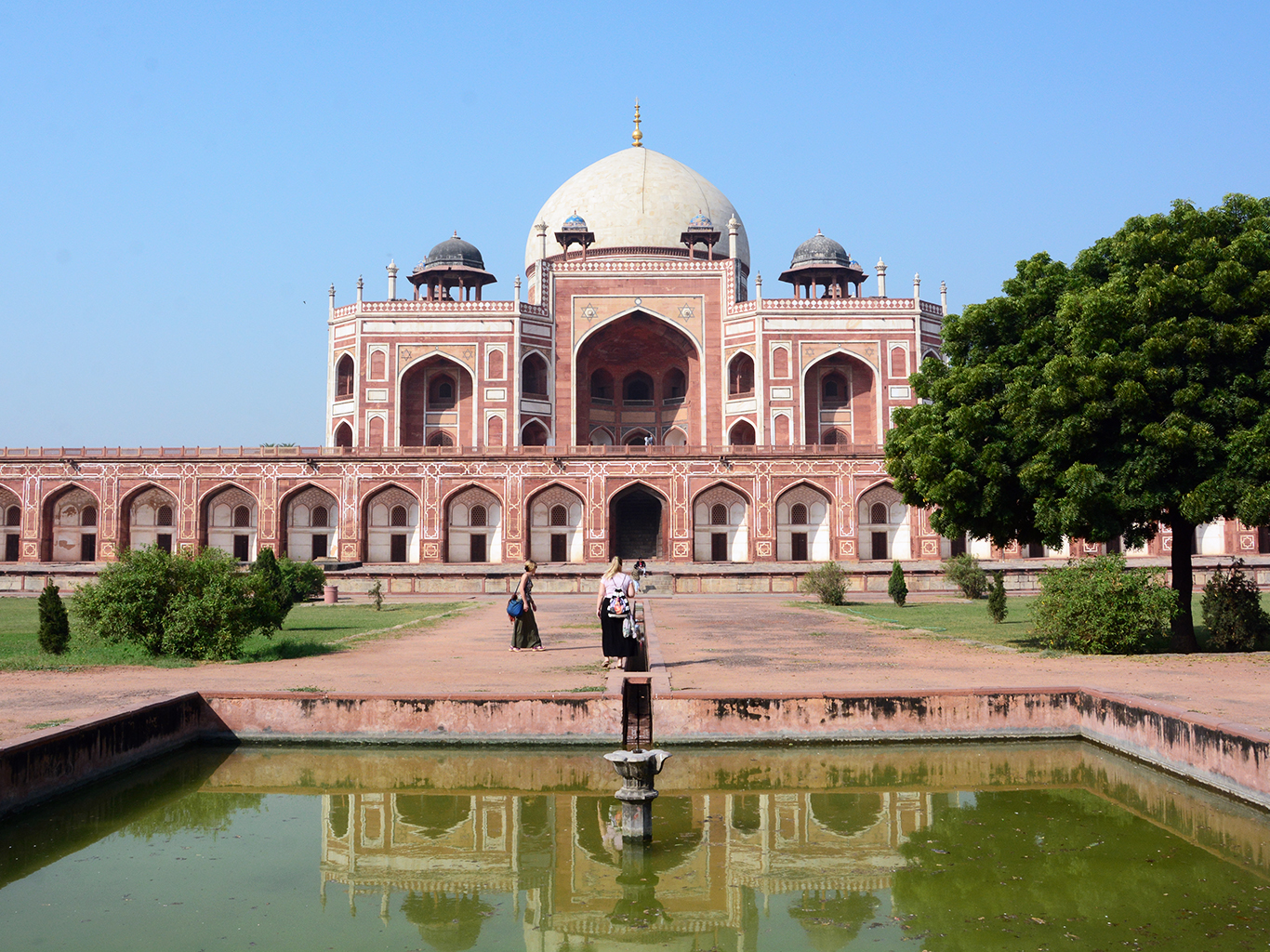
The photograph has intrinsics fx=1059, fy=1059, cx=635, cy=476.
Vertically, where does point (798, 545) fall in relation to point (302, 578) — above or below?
above

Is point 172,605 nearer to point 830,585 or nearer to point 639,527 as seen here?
point 830,585

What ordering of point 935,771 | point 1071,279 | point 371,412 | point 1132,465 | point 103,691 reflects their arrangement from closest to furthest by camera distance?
point 935,771
point 103,691
point 1132,465
point 1071,279
point 371,412

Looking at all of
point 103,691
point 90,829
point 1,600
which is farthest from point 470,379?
point 90,829

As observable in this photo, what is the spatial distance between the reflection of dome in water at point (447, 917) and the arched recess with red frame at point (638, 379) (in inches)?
1226

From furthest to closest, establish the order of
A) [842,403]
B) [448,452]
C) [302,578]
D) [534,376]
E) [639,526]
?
[534,376], [842,403], [639,526], [448,452], [302,578]

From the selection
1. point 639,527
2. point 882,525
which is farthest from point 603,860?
point 639,527

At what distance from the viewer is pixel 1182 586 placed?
10352mm

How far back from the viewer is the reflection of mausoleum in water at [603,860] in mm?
3676

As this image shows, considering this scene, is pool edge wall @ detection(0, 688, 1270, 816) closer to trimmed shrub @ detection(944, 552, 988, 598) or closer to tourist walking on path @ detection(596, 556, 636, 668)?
tourist walking on path @ detection(596, 556, 636, 668)

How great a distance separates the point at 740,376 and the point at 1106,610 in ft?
85.3

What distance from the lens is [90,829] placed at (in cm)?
→ 473

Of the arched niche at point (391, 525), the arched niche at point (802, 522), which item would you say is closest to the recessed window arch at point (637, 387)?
the arched niche at point (802, 522)

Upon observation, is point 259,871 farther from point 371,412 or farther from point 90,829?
point 371,412

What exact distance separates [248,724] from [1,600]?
15.5 meters
